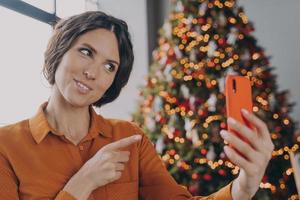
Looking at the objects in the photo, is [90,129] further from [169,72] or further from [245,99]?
[169,72]

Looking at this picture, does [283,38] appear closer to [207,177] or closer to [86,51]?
[207,177]

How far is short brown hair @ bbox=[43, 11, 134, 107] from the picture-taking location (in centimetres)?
123

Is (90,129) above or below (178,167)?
above

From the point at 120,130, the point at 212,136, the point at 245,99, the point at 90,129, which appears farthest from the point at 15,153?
the point at 212,136

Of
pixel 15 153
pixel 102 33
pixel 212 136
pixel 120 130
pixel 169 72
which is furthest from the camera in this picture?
pixel 169 72

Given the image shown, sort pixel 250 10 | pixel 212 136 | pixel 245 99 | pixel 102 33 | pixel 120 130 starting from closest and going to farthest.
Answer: pixel 245 99 < pixel 102 33 < pixel 120 130 < pixel 212 136 < pixel 250 10

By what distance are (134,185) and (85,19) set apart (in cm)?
58

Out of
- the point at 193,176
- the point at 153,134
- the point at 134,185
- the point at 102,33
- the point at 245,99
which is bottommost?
the point at 193,176

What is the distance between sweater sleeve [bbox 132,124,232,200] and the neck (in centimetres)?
23

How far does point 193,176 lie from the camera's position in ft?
9.17

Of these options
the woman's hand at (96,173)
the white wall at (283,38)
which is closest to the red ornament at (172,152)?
the white wall at (283,38)

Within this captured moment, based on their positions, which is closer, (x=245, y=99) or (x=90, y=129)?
(x=245, y=99)

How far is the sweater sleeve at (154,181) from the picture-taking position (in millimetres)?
1266

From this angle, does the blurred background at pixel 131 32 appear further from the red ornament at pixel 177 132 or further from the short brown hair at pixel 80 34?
the short brown hair at pixel 80 34
